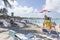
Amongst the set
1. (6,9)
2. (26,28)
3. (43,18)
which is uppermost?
(6,9)

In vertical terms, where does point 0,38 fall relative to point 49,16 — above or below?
below

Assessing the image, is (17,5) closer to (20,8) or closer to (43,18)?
(20,8)

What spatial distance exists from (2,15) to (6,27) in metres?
0.14

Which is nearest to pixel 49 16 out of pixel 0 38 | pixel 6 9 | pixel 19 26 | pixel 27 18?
pixel 27 18

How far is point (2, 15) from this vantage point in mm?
1622

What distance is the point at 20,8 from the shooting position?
1650 millimetres

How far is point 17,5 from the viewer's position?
5.41ft

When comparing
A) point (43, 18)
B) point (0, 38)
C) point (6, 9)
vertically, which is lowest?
point (0, 38)

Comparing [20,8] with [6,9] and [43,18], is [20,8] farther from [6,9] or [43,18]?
[43,18]

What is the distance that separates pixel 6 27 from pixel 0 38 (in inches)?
5.3

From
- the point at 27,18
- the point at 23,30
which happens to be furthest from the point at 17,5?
the point at 23,30

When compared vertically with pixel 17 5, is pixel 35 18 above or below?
below

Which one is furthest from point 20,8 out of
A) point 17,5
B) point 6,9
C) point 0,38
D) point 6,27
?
point 0,38

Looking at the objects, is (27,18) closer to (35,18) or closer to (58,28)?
(35,18)
